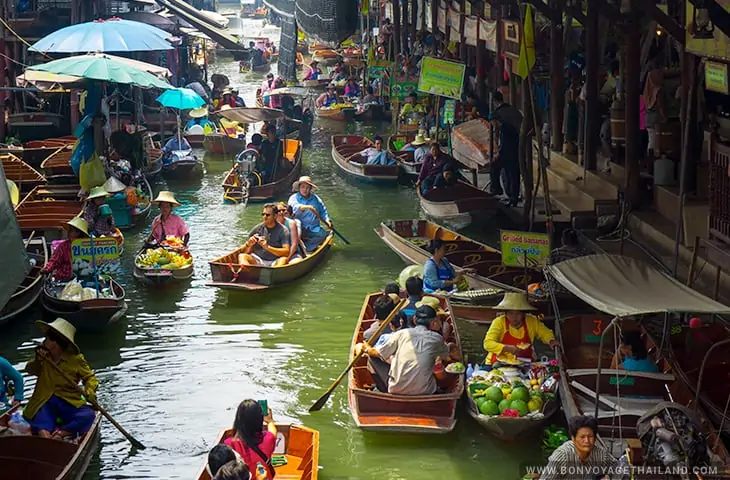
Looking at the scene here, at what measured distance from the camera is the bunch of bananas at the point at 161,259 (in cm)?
1388

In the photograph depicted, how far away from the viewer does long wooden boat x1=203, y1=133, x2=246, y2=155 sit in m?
24.5

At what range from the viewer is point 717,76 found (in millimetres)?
10633

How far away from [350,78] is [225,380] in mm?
23878

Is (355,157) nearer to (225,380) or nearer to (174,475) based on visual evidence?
(225,380)

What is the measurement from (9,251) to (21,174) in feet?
42.8

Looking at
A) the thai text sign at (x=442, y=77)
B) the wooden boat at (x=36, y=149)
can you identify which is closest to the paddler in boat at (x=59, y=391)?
the thai text sign at (x=442, y=77)

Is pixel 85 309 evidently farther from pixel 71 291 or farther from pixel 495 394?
pixel 495 394

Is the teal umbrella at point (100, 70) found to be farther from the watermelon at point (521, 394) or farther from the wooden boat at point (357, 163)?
the watermelon at point (521, 394)

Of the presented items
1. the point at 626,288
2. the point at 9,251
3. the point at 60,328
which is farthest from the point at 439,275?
the point at 9,251

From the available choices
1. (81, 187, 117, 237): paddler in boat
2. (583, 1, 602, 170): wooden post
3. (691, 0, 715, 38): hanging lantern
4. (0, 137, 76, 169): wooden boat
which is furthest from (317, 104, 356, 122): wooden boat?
(691, 0, 715, 38): hanging lantern

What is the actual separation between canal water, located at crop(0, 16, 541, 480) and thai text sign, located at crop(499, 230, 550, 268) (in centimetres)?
210

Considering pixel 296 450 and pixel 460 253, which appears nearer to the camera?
pixel 296 450

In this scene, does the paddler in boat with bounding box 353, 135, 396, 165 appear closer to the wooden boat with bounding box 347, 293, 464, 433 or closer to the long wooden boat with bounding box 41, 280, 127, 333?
the long wooden boat with bounding box 41, 280, 127, 333

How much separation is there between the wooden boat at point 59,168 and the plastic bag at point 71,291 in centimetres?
661
